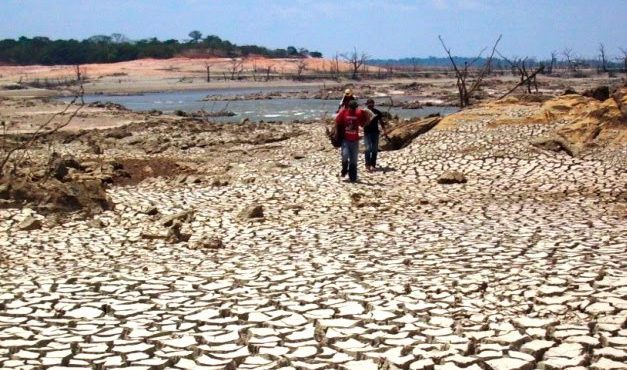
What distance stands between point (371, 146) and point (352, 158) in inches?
62.4

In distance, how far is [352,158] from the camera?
1475 cm

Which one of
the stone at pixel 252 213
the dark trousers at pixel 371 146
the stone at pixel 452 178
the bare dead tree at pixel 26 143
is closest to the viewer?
the stone at pixel 252 213

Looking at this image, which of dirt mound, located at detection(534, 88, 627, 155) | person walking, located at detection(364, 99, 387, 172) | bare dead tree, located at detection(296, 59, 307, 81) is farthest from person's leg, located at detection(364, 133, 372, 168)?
bare dead tree, located at detection(296, 59, 307, 81)

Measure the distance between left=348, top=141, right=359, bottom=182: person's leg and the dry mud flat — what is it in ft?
1.05

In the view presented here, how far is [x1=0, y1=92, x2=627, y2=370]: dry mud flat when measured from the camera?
5.58 meters

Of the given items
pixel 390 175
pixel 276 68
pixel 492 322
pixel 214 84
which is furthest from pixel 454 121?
pixel 276 68

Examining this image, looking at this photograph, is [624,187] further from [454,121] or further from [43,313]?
[43,313]

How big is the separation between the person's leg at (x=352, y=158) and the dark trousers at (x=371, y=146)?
4.41ft

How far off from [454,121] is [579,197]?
7.57 metres

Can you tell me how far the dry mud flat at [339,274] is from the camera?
558cm

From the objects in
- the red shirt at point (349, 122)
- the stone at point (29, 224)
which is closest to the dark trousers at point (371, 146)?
the red shirt at point (349, 122)

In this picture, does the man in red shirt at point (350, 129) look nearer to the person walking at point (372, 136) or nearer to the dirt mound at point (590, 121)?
the person walking at point (372, 136)

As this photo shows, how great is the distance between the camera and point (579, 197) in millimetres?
12633

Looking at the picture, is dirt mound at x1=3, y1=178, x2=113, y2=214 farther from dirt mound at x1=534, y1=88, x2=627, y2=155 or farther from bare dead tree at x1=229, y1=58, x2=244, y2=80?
bare dead tree at x1=229, y1=58, x2=244, y2=80
